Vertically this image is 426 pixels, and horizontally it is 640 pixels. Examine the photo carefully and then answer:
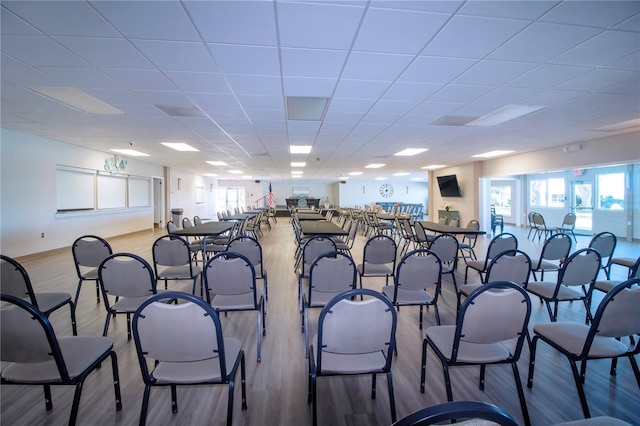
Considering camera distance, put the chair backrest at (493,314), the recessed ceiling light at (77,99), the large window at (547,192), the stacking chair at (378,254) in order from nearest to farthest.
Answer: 1. the chair backrest at (493,314)
2. the stacking chair at (378,254)
3. the recessed ceiling light at (77,99)
4. the large window at (547,192)

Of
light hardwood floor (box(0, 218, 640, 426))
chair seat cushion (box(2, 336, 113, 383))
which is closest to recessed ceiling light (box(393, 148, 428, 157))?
light hardwood floor (box(0, 218, 640, 426))

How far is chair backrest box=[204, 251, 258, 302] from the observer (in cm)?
230

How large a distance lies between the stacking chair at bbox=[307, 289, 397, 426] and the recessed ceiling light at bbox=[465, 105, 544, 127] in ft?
15.0

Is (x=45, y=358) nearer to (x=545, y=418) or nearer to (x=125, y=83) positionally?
(x=545, y=418)

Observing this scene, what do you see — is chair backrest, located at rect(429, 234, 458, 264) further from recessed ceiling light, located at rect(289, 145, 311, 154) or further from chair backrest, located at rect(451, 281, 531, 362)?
recessed ceiling light, located at rect(289, 145, 311, 154)

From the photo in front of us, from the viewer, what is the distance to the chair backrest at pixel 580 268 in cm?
266

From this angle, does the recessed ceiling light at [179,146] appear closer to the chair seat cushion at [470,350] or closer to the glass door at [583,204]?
the chair seat cushion at [470,350]

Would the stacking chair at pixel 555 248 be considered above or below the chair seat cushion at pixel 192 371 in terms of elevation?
above

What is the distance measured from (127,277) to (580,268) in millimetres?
4269

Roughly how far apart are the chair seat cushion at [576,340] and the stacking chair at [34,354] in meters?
2.78

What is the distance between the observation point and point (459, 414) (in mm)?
708

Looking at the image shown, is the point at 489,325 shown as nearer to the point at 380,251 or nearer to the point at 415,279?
the point at 415,279

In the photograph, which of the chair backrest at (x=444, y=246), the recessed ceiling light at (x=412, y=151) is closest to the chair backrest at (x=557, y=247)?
the chair backrest at (x=444, y=246)

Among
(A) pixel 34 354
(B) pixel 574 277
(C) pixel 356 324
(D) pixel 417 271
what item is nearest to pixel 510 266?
(B) pixel 574 277
